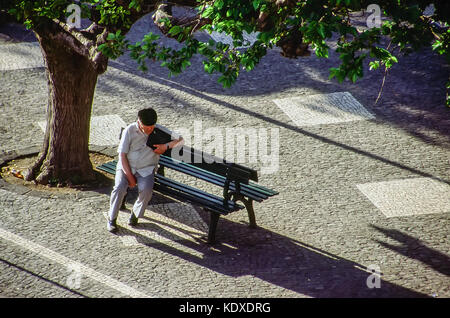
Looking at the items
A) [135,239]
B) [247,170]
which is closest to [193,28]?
[247,170]

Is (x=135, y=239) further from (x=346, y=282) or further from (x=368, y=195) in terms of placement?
(x=368, y=195)

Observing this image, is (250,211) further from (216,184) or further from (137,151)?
(137,151)

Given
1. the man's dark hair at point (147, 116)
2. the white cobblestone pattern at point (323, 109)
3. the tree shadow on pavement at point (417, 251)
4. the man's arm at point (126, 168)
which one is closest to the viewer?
the tree shadow on pavement at point (417, 251)

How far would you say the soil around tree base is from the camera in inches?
344

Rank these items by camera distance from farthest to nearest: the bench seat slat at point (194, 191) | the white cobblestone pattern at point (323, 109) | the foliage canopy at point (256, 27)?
1. the white cobblestone pattern at point (323, 109)
2. the bench seat slat at point (194, 191)
3. the foliage canopy at point (256, 27)

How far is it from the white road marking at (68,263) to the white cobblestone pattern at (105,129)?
2.79 metres

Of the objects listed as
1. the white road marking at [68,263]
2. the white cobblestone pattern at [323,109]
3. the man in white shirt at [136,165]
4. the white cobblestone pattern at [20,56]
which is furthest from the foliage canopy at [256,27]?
the white cobblestone pattern at [20,56]

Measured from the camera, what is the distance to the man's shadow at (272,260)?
22.4ft

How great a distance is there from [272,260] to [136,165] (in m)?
1.95

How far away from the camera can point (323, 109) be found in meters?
11.3

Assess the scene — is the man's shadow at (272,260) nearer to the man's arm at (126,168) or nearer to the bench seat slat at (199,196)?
the bench seat slat at (199,196)

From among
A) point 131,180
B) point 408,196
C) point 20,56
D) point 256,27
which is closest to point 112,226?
point 131,180

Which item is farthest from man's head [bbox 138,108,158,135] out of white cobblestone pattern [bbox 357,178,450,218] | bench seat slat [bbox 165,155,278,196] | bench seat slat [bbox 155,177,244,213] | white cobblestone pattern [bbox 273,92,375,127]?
white cobblestone pattern [bbox 273,92,375,127]

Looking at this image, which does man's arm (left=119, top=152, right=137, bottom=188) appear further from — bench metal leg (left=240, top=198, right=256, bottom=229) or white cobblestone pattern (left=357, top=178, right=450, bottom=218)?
white cobblestone pattern (left=357, top=178, right=450, bottom=218)
